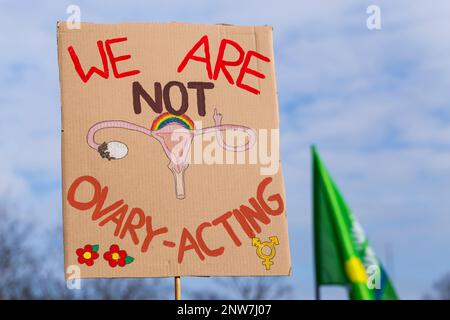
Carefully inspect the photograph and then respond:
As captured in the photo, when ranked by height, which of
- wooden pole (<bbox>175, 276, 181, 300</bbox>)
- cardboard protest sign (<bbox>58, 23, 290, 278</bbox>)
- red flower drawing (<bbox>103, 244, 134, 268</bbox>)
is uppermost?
cardboard protest sign (<bbox>58, 23, 290, 278</bbox>)

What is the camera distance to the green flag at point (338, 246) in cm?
729

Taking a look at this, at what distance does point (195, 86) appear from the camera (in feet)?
17.6

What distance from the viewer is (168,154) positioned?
5320 millimetres

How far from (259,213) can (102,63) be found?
1.24m

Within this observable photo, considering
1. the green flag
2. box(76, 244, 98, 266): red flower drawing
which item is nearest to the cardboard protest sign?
box(76, 244, 98, 266): red flower drawing

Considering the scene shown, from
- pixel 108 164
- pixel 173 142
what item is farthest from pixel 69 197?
pixel 173 142

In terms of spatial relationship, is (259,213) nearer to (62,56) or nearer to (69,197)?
(69,197)

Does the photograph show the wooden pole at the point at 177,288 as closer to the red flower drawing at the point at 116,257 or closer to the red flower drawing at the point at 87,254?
the red flower drawing at the point at 116,257

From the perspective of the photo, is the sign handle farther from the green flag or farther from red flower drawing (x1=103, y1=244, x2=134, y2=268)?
the green flag

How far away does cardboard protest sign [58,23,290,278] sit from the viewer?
207 inches

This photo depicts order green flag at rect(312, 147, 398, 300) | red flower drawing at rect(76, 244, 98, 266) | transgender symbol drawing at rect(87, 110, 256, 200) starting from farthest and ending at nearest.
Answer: green flag at rect(312, 147, 398, 300)
transgender symbol drawing at rect(87, 110, 256, 200)
red flower drawing at rect(76, 244, 98, 266)

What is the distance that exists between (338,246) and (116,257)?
283cm

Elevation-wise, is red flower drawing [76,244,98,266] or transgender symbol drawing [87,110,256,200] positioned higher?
transgender symbol drawing [87,110,256,200]
